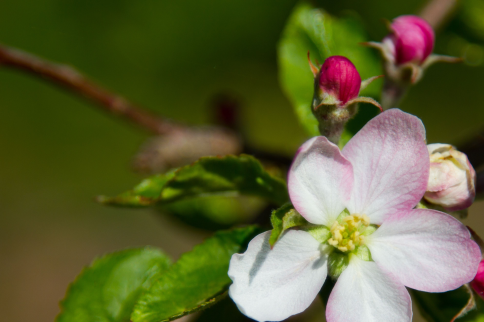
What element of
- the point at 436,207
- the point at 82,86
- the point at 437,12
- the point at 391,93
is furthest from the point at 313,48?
the point at 82,86

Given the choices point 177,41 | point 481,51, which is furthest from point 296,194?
point 177,41

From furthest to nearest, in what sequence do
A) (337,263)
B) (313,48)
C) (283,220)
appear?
(313,48) < (337,263) < (283,220)

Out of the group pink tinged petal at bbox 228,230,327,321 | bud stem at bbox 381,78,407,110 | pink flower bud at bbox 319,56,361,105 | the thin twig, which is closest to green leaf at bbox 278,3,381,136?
bud stem at bbox 381,78,407,110

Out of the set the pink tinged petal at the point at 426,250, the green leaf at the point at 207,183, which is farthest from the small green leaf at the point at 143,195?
the pink tinged petal at the point at 426,250

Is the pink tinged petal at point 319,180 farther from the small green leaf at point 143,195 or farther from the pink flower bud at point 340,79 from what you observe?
the small green leaf at point 143,195

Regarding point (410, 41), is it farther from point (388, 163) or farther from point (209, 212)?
point (209, 212)
